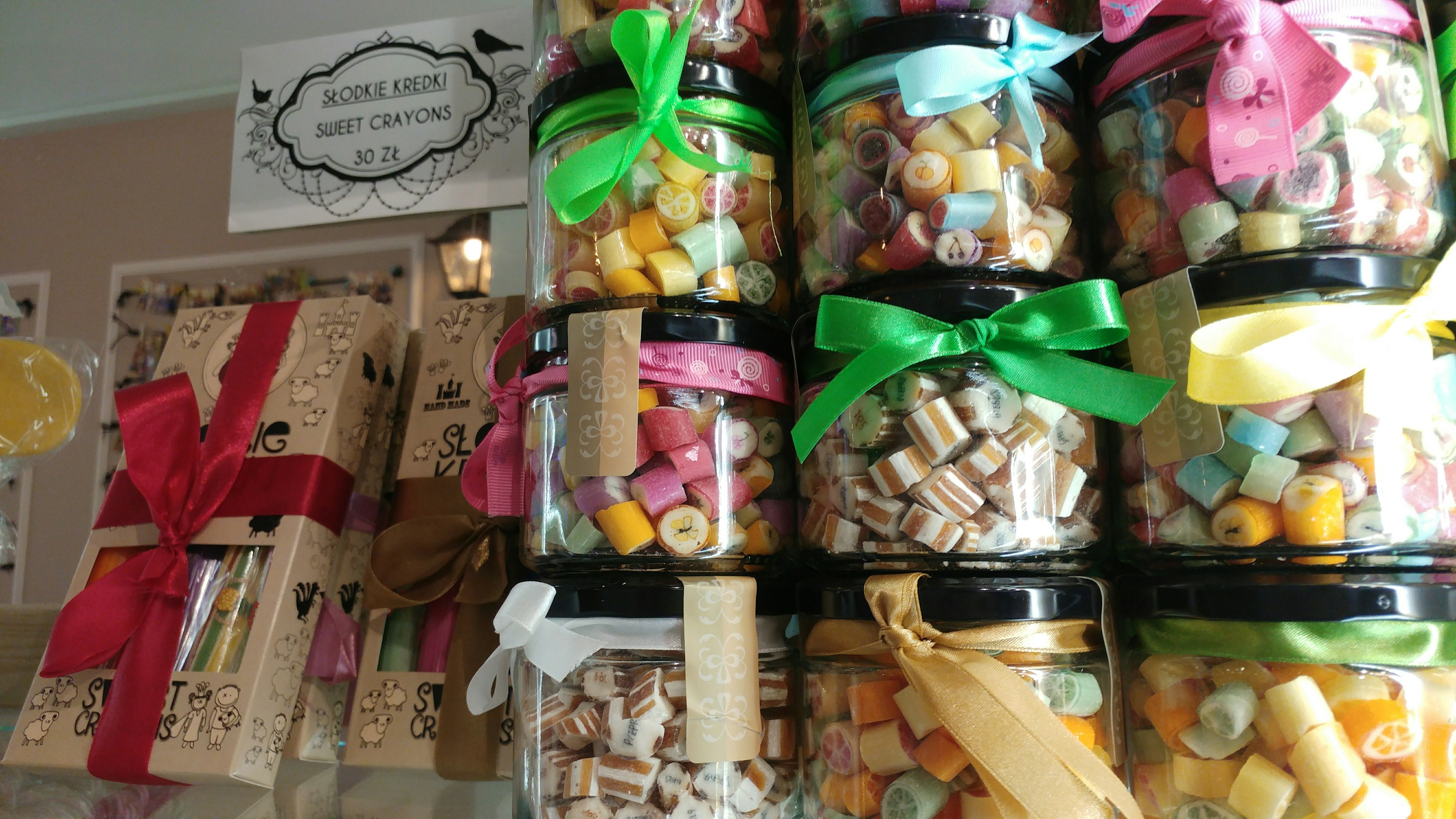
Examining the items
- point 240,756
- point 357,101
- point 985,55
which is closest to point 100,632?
point 240,756

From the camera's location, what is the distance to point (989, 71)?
2.34 ft

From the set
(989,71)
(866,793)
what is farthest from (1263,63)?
(866,793)

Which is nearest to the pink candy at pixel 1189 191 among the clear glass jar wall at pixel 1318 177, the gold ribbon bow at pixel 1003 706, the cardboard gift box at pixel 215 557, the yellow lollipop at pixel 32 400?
the clear glass jar wall at pixel 1318 177

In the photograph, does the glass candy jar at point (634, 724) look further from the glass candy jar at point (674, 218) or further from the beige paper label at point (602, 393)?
the glass candy jar at point (674, 218)

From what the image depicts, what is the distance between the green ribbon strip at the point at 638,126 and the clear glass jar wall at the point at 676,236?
0.03 m

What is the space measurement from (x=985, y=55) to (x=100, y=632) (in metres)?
1.11

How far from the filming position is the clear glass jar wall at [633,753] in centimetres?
71

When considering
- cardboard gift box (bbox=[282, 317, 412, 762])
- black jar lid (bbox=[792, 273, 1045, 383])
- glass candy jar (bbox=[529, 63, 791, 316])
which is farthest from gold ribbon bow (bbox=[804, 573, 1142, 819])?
cardboard gift box (bbox=[282, 317, 412, 762])

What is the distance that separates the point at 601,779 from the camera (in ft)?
2.33

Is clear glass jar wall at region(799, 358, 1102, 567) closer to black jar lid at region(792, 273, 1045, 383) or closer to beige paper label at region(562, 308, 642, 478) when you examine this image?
black jar lid at region(792, 273, 1045, 383)

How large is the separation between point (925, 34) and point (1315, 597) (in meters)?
0.53

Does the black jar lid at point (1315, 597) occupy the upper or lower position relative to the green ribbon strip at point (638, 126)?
lower

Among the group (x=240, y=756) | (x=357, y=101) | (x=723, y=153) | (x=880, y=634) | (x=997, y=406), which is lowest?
(x=240, y=756)

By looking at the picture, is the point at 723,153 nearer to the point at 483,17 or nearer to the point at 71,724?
the point at 483,17
